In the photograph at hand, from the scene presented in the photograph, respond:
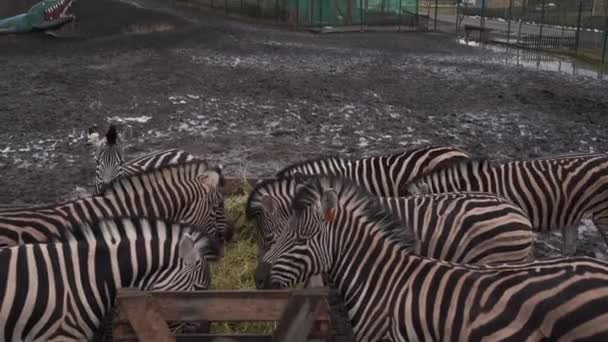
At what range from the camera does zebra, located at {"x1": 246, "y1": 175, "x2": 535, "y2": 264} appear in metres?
4.43

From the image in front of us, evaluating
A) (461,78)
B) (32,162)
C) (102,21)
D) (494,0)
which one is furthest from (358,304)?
(494,0)

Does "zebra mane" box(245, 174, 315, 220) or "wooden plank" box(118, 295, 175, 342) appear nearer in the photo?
"wooden plank" box(118, 295, 175, 342)

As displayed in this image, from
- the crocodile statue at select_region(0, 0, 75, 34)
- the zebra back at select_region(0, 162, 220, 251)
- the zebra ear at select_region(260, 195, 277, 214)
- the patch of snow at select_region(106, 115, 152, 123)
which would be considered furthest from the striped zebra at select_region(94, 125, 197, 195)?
the crocodile statue at select_region(0, 0, 75, 34)

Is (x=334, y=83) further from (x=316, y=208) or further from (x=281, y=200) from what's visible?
(x=316, y=208)

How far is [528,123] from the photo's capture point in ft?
38.2

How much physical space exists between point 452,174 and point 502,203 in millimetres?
1032

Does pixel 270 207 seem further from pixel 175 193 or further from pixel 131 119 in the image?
pixel 131 119

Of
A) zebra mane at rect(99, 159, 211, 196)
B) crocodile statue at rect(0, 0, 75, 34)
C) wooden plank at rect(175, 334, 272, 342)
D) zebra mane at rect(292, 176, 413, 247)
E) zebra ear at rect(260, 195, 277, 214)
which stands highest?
crocodile statue at rect(0, 0, 75, 34)

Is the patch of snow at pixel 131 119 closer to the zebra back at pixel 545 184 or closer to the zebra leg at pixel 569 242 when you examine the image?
the zebra back at pixel 545 184

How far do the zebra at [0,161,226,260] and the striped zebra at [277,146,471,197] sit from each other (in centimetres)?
85

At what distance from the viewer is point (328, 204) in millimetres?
4004

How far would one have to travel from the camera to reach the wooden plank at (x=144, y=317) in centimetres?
322

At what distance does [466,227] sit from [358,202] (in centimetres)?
87

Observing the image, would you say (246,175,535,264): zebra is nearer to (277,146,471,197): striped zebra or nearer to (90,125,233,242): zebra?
(277,146,471,197): striped zebra
